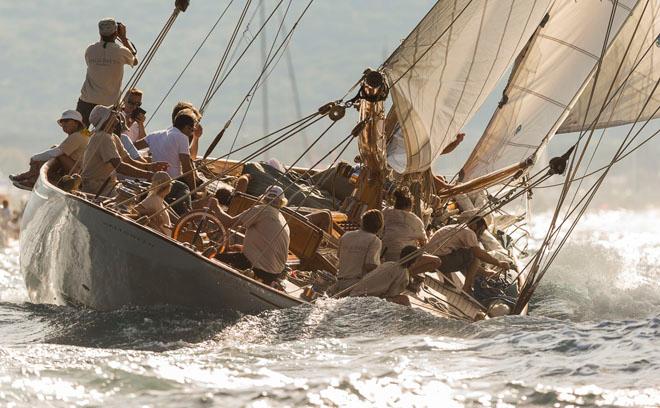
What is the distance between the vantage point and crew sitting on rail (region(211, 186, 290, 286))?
43.1ft

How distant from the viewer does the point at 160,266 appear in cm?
1273

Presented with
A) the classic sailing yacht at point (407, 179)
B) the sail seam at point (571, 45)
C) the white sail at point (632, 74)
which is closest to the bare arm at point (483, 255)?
the classic sailing yacht at point (407, 179)

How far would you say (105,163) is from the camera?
48.0 ft

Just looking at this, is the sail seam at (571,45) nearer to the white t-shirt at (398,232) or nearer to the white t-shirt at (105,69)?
the white t-shirt at (105,69)

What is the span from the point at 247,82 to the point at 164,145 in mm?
119129

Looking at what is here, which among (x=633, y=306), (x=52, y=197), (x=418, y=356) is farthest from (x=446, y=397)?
(x=633, y=306)

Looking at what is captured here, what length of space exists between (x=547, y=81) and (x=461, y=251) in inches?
192

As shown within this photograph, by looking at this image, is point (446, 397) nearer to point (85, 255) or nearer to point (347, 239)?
point (347, 239)

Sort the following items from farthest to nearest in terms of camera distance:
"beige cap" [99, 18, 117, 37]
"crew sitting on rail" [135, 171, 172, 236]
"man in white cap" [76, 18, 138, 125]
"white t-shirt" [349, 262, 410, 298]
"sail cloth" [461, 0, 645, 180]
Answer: "sail cloth" [461, 0, 645, 180] → "man in white cap" [76, 18, 138, 125] → "beige cap" [99, 18, 117, 37] → "crew sitting on rail" [135, 171, 172, 236] → "white t-shirt" [349, 262, 410, 298]

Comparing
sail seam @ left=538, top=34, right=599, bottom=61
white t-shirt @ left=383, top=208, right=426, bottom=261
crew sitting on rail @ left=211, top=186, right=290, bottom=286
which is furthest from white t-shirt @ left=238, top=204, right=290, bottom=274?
sail seam @ left=538, top=34, right=599, bottom=61

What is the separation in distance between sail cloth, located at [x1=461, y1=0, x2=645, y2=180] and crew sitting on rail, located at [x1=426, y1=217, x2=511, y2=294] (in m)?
4.06

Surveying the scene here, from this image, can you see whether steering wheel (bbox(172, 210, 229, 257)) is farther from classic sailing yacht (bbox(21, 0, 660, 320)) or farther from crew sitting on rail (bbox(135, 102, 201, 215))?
crew sitting on rail (bbox(135, 102, 201, 215))

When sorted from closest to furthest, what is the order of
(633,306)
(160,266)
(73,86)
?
1. (160,266)
2. (633,306)
3. (73,86)

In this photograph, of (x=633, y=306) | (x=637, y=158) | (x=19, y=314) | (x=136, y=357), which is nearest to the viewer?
(x=136, y=357)
